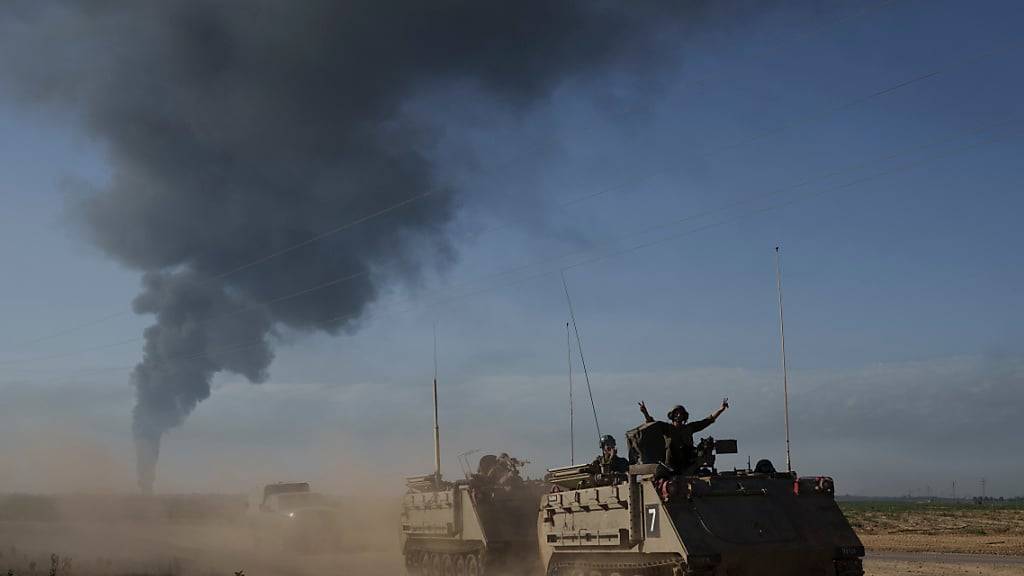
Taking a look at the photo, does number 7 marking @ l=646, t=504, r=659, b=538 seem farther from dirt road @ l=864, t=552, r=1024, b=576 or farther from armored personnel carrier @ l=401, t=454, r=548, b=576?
dirt road @ l=864, t=552, r=1024, b=576

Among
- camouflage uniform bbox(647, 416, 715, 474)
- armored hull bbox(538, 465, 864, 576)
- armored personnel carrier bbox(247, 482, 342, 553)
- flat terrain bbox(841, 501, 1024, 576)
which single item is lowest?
flat terrain bbox(841, 501, 1024, 576)

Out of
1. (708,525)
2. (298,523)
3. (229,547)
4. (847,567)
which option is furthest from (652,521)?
(229,547)

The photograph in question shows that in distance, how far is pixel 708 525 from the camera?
1503cm

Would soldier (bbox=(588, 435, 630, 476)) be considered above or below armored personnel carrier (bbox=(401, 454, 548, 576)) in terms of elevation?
above

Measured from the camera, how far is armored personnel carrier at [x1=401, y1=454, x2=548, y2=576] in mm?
22297

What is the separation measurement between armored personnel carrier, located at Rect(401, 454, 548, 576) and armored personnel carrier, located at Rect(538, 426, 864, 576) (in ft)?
16.1

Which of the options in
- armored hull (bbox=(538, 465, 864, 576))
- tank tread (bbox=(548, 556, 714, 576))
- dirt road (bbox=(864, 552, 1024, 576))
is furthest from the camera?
dirt road (bbox=(864, 552, 1024, 576))

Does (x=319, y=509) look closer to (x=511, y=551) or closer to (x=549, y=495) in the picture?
(x=511, y=551)

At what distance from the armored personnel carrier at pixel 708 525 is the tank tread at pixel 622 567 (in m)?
0.02

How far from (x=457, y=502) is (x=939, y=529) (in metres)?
38.3

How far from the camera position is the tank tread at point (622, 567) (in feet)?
48.2

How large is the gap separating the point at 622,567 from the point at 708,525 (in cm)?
166

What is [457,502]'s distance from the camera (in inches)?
931

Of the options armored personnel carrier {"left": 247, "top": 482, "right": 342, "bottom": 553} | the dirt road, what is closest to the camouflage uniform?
the dirt road
